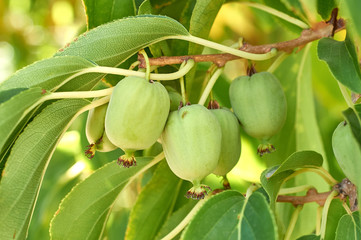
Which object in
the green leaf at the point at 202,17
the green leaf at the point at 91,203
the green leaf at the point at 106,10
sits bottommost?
the green leaf at the point at 91,203

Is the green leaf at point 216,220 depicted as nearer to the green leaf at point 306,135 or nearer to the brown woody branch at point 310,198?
the brown woody branch at point 310,198

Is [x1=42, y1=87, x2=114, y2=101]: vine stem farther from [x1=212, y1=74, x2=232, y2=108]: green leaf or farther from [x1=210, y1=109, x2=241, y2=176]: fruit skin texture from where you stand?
[x1=212, y1=74, x2=232, y2=108]: green leaf

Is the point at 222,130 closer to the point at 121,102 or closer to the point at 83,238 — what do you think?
the point at 121,102

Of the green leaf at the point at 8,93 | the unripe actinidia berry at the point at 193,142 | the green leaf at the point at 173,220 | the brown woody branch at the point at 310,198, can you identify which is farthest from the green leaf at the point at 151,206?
the green leaf at the point at 8,93

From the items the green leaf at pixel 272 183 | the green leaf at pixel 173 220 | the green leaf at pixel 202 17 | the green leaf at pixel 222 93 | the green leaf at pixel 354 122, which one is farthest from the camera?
the green leaf at pixel 222 93

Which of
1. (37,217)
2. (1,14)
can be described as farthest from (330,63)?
(1,14)

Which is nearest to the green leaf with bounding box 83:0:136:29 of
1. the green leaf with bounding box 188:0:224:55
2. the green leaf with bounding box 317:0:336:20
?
the green leaf with bounding box 188:0:224:55
